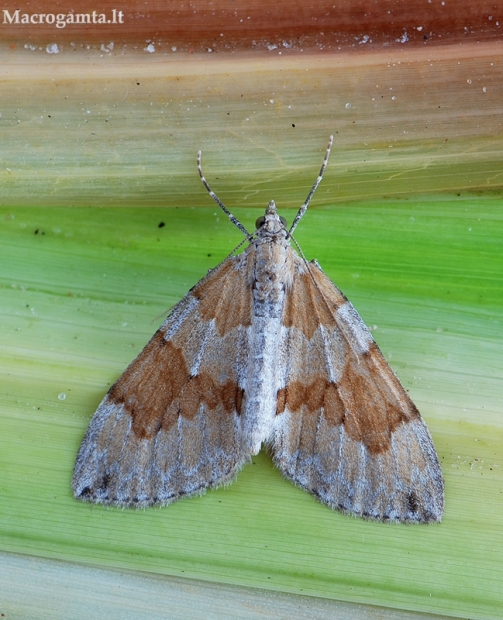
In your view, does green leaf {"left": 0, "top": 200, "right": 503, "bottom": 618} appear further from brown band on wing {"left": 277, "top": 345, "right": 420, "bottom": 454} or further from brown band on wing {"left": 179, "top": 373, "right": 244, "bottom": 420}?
brown band on wing {"left": 179, "top": 373, "right": 244, "bottom": 420}

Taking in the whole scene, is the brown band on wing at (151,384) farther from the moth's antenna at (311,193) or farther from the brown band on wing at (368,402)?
the moth's antenna at (311,193)

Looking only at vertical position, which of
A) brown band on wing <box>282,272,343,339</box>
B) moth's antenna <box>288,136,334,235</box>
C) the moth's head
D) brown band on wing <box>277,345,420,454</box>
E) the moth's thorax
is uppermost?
moth's antenna <box>288,136,334,235</box>

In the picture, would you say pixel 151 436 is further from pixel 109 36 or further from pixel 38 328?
pixel 109 36

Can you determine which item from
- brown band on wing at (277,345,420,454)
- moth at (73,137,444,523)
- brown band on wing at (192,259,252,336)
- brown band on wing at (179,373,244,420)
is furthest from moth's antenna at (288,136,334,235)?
brown band on wing at (179,373,244,420)

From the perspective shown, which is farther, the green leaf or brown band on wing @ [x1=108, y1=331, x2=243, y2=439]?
brown band on wing @ [x1=108, y1=331, x2=243, y2=439]

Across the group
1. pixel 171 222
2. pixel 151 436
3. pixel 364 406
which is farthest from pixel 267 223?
pixel 151 436

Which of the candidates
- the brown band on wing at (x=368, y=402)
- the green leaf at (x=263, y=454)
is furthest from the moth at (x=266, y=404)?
the green leaf at (x=263, y=454)

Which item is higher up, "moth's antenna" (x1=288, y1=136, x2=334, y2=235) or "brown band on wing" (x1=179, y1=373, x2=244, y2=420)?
"moth's antenna" (x1=288, y1=136, x2=334, y2=235)
